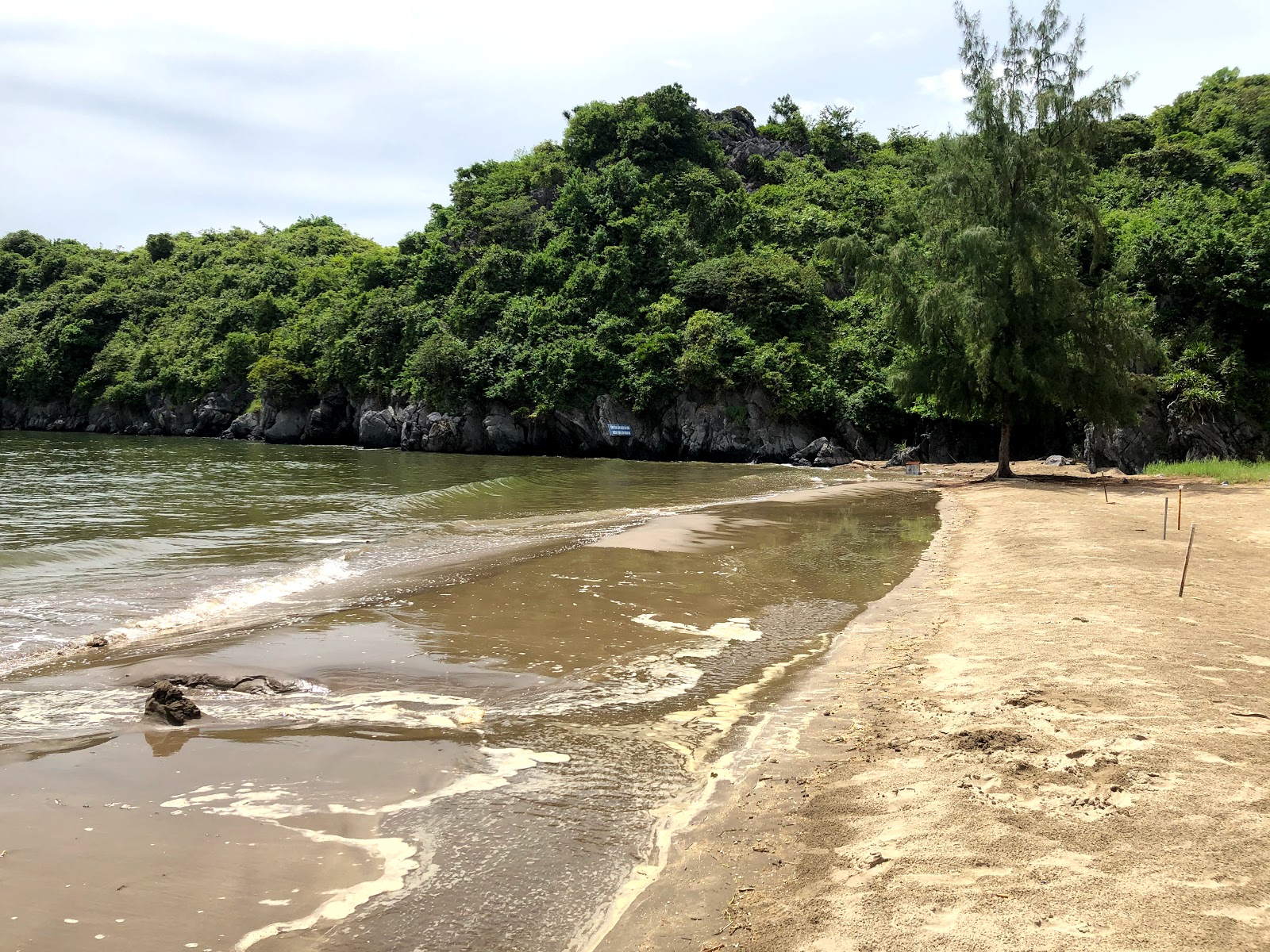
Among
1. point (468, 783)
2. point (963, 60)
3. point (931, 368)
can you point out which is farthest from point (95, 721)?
point (963, 60)

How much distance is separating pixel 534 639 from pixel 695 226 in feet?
168

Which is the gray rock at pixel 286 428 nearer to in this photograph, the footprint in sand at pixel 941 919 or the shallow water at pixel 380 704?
the shallow water at pixel 380 704

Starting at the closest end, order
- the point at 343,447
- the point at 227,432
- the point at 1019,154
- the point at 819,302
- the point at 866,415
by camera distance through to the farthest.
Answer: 1. the point at 1019,154
2. the point at 866,415
3. the point at 819,302
4. the point at 343,447
5. the point at 227,432

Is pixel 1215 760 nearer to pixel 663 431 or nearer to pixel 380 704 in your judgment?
pixel 380 704

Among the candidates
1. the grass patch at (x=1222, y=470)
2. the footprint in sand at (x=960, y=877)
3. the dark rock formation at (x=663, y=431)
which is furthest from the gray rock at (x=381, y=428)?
the footprint in sand at (x=960, y=877)

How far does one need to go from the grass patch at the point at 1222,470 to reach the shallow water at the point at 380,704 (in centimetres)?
1172

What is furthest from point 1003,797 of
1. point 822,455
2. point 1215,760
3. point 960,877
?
point 822,455

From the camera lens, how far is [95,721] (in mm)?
6062

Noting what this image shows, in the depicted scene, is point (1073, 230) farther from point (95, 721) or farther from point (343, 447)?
point (343, 447)

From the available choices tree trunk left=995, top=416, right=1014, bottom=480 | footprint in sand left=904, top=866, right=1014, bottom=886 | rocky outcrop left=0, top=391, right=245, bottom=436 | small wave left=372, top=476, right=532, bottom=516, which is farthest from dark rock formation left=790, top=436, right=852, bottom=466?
rocky outcrop left=0, top=391, right=245, bottom=436

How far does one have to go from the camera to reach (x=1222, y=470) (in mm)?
23719

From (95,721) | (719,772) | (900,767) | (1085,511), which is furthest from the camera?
(1085,511)

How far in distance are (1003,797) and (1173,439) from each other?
3095 centimetres

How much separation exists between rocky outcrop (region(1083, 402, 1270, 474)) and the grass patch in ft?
3.15
